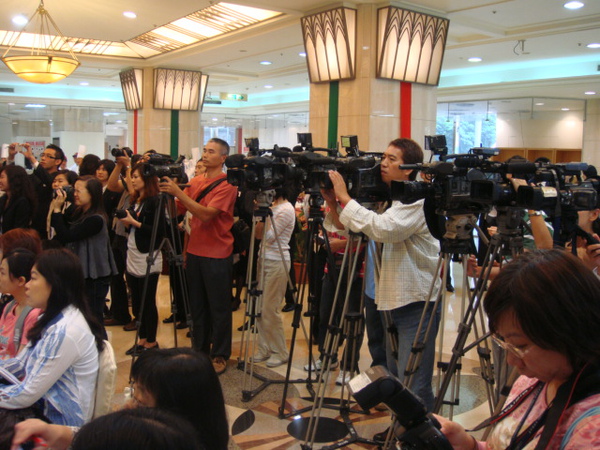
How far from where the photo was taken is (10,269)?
288 centimetres

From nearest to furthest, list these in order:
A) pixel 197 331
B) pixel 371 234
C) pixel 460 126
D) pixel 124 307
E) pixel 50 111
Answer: pixel 371 234, pixel 197 331, pixel 124 307, pixel 460 126, pixel 50 111

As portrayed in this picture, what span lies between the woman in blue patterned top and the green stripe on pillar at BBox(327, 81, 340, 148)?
4.10 m

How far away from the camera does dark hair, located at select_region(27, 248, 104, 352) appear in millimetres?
2369

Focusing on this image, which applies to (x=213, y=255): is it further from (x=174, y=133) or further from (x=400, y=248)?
(x=174, y=133)

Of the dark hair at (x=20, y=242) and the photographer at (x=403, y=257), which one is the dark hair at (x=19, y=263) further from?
the photographer at (x=403, y=257)

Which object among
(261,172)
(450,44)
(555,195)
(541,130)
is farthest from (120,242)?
(541,130)

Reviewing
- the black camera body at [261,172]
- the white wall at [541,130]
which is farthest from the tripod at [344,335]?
the white wall at [541,130]

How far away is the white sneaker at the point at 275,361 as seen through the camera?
170 inches

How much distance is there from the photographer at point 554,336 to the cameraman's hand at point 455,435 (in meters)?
0.12

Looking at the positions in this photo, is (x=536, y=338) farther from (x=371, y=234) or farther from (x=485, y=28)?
(x=485, y=28)

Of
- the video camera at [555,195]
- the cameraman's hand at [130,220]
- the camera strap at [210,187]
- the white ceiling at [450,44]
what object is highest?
the white ceiling at [450,44]

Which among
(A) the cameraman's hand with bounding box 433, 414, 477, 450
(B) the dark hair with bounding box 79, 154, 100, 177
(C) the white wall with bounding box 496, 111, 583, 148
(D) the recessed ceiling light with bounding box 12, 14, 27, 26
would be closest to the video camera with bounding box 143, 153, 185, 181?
(B) the dark hair with bounding box 79, 154, 100, 177

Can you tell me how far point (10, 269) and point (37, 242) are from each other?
1.78ft

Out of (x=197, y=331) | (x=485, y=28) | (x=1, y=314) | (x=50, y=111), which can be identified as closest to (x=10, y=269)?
(x=1, y=314)
